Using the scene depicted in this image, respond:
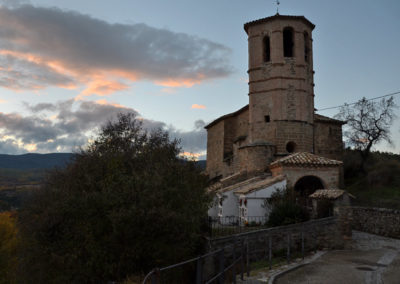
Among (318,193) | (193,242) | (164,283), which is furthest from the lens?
(318,193)

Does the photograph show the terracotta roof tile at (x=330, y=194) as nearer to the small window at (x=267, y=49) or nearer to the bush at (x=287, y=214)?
the bush at (x=287, y=214)

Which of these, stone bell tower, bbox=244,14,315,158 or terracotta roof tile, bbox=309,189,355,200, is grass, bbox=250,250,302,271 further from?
stone bell tower, bbox=244,14,315,158

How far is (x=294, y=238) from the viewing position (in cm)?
1333

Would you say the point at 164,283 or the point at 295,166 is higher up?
the point at 295,166

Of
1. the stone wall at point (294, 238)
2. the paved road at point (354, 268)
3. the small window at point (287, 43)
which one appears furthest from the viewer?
the small window at point (287, 43)

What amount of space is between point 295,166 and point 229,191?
13.2 ft

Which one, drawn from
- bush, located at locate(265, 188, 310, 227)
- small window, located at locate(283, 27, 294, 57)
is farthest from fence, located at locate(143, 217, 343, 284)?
small window, located at locate(283, 27, 294, 57)

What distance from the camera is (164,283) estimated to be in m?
10.3

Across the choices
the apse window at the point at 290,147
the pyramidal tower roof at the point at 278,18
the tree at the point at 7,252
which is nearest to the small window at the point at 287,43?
the pyramidal tower roof at the point at 278,18

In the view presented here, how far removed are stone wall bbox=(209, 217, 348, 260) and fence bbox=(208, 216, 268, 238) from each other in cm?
180

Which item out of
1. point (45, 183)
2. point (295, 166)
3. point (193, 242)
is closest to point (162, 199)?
point (193, 242)

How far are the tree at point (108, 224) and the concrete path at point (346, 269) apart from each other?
3.24 metres

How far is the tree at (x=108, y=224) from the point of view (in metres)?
11.1

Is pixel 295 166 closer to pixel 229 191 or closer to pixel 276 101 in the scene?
pixel 229 191
